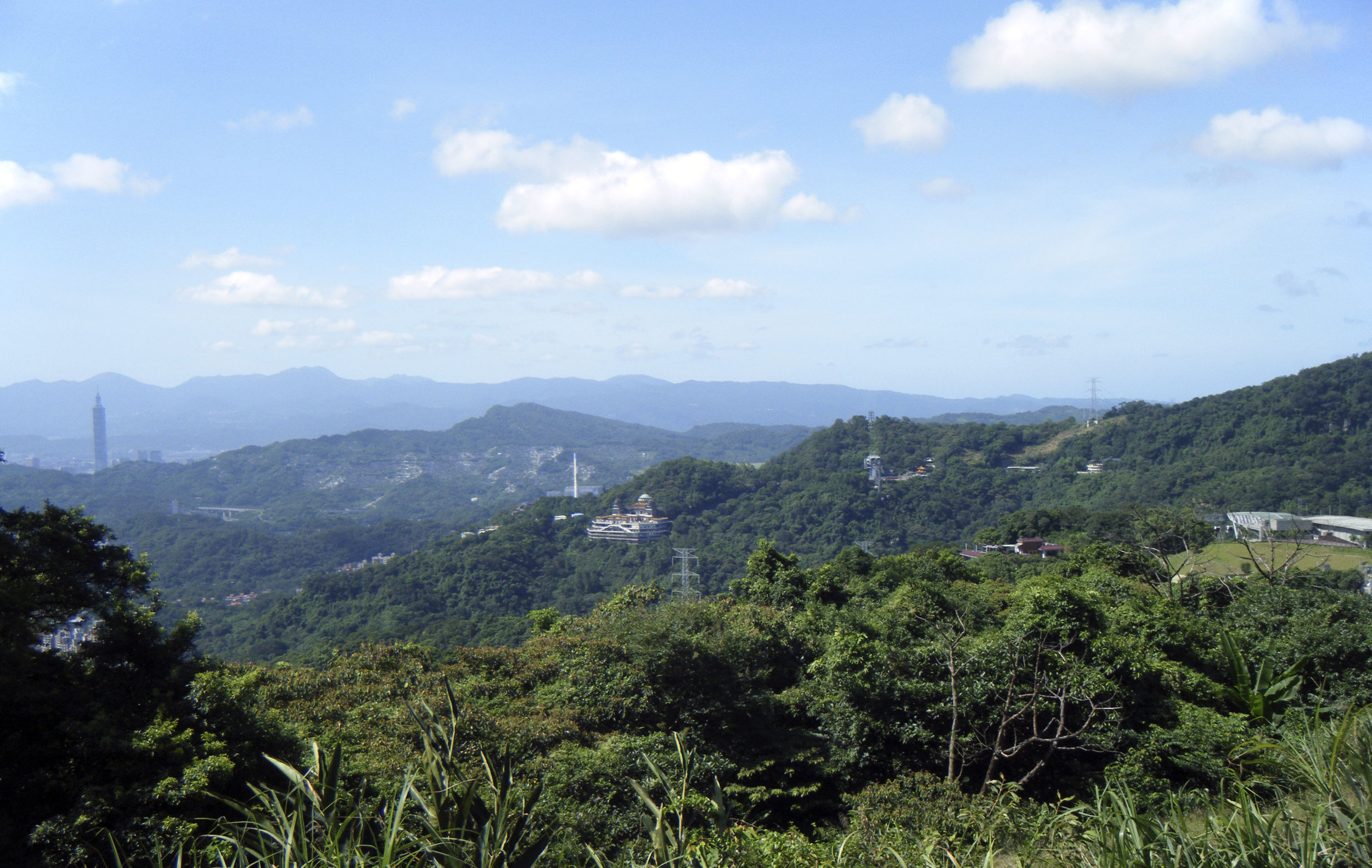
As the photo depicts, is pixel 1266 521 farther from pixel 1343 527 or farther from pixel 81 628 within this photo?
pixel 81 628

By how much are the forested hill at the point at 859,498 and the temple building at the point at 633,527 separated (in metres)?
1.06

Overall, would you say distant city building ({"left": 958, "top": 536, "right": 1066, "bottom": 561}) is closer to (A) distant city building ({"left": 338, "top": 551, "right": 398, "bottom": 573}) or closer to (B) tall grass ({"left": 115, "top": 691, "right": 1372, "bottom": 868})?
(B) tall grass ({"left": 115, "top": 691, "right": 1372, "bottom": 868})

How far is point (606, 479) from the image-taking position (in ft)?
420

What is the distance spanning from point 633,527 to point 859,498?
16.1 meters

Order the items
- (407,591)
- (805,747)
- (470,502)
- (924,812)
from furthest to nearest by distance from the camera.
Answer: (470,502) → (407,591) → (805,747) → (924,812)

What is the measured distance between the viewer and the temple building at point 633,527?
54938 mm

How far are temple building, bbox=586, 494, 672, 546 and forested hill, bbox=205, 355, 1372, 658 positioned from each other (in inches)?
41.7

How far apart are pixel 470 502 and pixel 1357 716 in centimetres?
11226

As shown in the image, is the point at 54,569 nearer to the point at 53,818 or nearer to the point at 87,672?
the point at 87,672

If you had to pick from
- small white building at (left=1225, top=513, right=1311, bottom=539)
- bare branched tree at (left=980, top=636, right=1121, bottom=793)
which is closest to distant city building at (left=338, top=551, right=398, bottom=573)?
small white building at (left=1225, top=513, right=1311, bottom=539)

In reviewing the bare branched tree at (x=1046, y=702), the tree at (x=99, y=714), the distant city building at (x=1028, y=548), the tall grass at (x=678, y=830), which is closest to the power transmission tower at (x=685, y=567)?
the distant city building at (x=1028, y=548)

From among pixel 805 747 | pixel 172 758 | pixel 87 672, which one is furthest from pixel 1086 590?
pixel 87 672

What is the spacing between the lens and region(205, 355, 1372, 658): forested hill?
39.7m

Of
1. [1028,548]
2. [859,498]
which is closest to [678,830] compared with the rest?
[1028,548]
